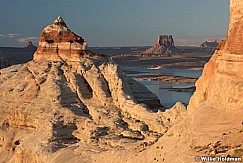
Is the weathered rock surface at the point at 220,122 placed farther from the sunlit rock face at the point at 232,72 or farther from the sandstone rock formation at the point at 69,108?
the sandstone rock formation at the point at 69,108

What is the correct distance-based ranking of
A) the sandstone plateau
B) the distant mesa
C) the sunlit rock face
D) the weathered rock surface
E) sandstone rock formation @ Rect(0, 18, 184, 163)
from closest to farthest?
1. the weathered rock surface
2. the sunlit rock face
3. the sandstone plateau
4. sandstone rock formation @ Rect(0, 18, 184, 163)
5. the distant mesa

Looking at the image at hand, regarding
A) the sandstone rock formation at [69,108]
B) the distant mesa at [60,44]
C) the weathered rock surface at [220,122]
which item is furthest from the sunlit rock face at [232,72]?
the distant mesa at [60,44]

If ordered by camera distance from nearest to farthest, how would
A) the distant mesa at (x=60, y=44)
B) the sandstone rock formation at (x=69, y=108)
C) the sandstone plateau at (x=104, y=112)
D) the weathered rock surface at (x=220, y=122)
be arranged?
the weathered rock surface at (x=220, y=122), the sandstone plateau at (x=104, y=112), the sandstone rock formation at (x=69, y=108), the distant mesa at (x=60, y=44)

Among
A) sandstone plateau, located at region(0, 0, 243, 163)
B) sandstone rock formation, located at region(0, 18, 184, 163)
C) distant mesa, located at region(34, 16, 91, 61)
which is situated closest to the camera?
sandstone plateau, located at region(0, 0, 243, 163)

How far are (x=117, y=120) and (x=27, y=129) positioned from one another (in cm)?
713

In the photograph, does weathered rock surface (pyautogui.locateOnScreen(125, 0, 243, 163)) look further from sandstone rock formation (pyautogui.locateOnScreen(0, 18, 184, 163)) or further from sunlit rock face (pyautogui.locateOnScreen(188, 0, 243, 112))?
sandstone rock formation (pyautogui.locateOnScreen(0, 18, 184, 163))

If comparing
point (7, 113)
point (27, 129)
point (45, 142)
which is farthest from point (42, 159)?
point (7, 113)

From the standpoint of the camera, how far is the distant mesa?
33031 mm

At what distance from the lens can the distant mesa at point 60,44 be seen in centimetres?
3303

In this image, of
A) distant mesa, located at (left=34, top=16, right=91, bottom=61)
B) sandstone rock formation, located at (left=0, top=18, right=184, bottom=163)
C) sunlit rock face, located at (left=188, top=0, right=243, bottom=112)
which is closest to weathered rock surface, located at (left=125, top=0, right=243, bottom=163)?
sunlit rock face, located at (left=188, top=0, right=243, bottom=112)

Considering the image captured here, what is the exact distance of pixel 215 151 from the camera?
12930 millimetres

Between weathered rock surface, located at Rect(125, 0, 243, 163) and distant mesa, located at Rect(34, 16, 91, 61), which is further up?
distant mesa, located at Rect(34, 16, 91, 61)

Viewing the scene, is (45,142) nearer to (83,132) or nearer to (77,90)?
(83,132)

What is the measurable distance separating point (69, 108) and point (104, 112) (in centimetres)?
249
